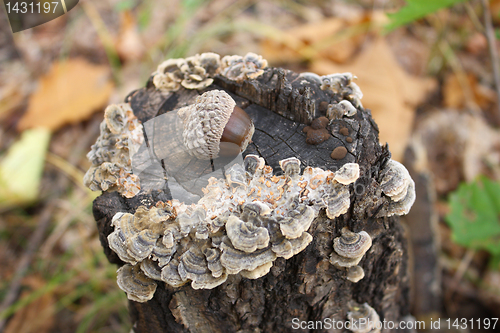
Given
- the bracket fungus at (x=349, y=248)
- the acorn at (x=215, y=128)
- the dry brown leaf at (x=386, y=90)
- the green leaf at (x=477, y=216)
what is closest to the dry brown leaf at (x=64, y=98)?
the dry brown leaf at (x=386, y=90)

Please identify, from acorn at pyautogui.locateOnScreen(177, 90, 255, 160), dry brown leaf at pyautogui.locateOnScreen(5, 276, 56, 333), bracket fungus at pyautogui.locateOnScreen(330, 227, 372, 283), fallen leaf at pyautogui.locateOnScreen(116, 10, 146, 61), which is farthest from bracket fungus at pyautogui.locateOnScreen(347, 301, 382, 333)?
fallen leaf at pyautogui.locateOnScreen(116, 10, 146, 61)

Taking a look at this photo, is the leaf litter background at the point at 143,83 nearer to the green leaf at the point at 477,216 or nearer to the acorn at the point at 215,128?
the green leaf at the point at 477,216

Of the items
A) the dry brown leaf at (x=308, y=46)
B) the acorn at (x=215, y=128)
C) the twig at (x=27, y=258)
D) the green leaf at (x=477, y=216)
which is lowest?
the twig at (x=27, y=258)

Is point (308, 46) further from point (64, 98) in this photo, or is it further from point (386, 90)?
point (64, 98)

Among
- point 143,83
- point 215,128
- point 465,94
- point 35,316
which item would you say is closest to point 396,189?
point 215,128

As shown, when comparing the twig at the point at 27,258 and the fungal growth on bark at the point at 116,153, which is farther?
the twig at the point at 27,258

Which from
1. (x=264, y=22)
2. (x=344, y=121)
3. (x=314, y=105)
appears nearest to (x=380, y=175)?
(x=344, y=121)

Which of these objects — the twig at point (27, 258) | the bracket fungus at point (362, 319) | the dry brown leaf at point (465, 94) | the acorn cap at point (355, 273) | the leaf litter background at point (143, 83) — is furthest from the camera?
the dry brown leaf at point (465, 94)
